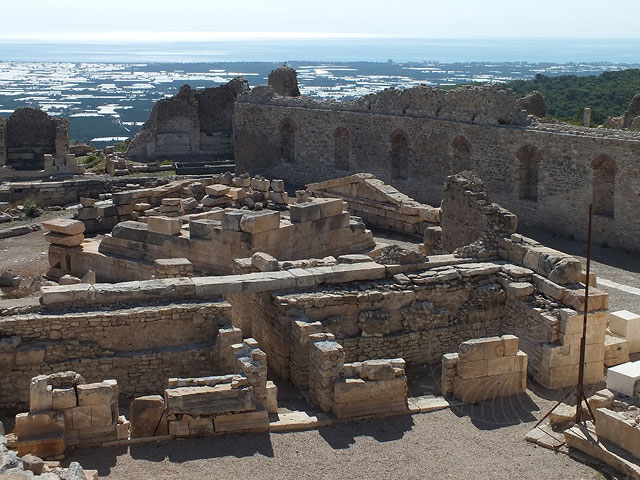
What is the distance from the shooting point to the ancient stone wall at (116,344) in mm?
11781

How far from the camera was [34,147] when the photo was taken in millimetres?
33312

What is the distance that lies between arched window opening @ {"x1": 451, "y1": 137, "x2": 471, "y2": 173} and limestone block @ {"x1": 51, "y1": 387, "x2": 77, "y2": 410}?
1722 centimetres

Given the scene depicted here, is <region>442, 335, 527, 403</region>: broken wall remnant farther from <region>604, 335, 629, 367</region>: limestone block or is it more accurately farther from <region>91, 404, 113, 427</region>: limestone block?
<region>91, 404, 113, 427</region>: limestone block

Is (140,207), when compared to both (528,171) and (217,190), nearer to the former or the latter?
(217,190)

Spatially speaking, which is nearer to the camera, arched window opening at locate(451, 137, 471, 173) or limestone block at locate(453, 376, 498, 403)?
limestone block at locate(453, 376, 498, 403)

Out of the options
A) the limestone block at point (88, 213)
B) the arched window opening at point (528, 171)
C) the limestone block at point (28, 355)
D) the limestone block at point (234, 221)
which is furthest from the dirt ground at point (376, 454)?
the arched window opening at point (528, 171)

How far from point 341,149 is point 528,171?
23.4 feet

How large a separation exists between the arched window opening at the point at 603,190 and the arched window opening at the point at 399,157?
6699mm

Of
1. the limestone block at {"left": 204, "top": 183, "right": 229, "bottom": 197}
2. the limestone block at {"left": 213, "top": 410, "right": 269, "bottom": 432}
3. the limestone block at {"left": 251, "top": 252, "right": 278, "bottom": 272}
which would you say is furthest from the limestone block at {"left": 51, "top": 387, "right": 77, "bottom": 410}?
the limestone block at {"left": 204, "top": 183, "right": 229, "bottom": 197}

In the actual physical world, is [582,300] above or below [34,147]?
above

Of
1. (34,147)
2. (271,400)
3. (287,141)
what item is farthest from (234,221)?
(34,147)

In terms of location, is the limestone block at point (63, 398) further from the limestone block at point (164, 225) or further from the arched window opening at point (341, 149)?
the arched window opening at point (341, 149)

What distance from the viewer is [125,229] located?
1877 cm

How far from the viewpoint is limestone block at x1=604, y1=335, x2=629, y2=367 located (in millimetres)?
13594
